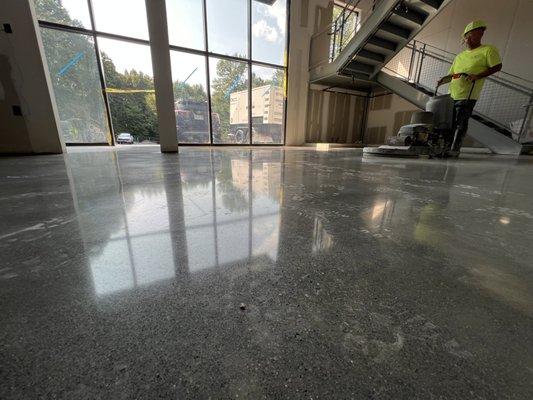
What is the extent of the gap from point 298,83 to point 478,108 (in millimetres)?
4832

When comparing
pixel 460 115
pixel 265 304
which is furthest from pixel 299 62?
pixel 265 304

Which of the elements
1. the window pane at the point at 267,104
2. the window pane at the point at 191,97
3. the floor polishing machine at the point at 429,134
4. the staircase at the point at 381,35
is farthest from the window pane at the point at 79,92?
the floor polishing machine at the point at 429,134

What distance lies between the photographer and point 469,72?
3.32 m

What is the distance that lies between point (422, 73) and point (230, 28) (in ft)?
18.9

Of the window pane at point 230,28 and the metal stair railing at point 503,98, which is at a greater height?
the window pane at point 230,28

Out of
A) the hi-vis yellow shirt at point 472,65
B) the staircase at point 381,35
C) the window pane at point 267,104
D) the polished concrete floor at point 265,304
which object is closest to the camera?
the polished concrete floor at point 265,304

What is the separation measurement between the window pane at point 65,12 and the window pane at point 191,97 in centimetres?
192

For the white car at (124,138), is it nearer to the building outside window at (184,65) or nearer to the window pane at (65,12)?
the building outside window at (184,65)

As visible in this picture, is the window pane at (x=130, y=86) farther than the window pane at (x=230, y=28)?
No

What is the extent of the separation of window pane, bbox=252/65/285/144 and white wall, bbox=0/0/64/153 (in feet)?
17.0

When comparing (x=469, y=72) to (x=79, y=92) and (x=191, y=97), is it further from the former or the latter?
(x=79, y=92)

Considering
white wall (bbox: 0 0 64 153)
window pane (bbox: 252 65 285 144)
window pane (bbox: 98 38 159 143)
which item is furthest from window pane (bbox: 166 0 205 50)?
white wall (bbox: 0 0 64 153)

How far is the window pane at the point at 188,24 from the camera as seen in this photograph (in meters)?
6.32

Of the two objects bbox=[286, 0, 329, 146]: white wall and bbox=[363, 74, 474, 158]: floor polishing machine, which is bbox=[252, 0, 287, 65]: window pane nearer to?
bbox=[286, 0, 329, 146]: white wall
